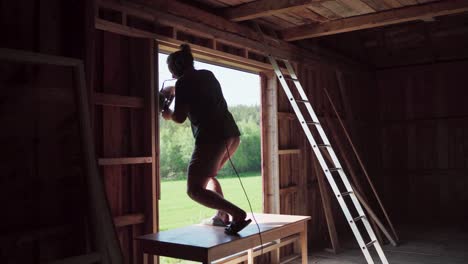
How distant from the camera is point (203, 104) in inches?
118

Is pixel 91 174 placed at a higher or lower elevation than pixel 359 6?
lower

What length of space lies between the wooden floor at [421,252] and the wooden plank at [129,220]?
2520mm

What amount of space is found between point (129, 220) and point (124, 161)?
1.58 feet

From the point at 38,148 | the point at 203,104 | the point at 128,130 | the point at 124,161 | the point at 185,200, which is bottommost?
the point at 185,200

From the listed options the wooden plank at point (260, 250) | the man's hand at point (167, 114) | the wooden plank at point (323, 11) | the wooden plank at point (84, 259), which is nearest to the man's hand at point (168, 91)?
the man's hand at point (167, 114)

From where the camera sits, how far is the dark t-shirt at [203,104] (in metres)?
2.97

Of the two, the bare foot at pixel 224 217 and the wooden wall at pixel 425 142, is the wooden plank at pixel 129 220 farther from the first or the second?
the wooden wall at pixel 425 142

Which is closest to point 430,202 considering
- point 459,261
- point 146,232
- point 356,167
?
point 356,167

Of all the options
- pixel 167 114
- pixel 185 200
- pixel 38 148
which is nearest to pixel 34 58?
pixel 38 148

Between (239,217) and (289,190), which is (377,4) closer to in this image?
(289,190)

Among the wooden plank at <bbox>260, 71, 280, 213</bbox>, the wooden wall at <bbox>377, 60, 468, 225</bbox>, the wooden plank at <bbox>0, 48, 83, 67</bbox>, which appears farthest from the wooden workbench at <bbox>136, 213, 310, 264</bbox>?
the wooden wall at <bbox>377, 60, 468, 225</bbox>

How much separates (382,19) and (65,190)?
4048mm

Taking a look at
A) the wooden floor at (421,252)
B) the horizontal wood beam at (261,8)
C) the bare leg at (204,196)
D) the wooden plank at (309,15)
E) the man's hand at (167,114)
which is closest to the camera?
the bare leg at (204,196)

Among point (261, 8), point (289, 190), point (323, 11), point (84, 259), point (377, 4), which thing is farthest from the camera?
point (289, 190)
